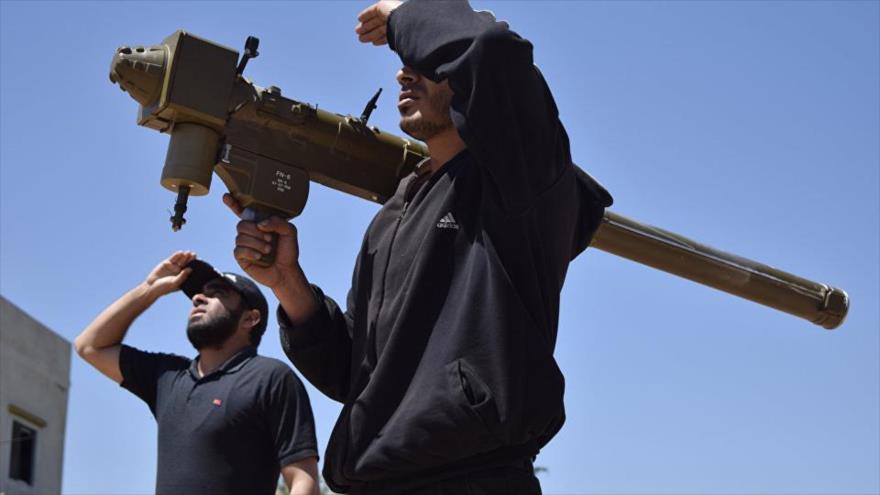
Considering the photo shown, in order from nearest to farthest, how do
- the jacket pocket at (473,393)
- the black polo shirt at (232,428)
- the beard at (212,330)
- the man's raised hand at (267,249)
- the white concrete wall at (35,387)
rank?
the jacket pocket at (473,393), the man's raised hand at (267,249), the black polo shirt at (232,428), the beard at (212,330), the white concrete wall at (35,387)

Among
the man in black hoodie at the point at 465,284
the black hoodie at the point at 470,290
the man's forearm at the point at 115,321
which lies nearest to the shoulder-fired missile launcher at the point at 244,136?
the man in black hoodie at the point at 465,284

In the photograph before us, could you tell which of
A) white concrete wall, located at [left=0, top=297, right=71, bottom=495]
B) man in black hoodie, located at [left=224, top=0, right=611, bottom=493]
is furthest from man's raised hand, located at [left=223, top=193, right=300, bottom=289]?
white concrete wall, located at [left=0, top=297, right=71, bottom=495]

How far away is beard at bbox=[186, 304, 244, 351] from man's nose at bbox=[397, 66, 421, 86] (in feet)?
5.96

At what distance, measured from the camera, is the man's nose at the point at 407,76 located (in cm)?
380

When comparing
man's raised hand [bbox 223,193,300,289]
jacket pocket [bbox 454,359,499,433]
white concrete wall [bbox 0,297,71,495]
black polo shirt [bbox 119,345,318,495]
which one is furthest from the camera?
white concrete wall [bbox 0,297,71,495]

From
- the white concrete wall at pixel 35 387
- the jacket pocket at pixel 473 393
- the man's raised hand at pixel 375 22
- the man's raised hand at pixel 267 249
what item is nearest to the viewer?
the jacket pocket at pixel 473 393

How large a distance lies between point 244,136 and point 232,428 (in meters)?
1.20

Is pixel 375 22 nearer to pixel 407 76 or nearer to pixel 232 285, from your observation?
pixel 407 76

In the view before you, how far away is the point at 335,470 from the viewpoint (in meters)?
3.55

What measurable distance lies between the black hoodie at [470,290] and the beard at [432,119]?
0.14 meters

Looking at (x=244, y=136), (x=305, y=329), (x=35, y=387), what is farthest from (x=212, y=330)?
(x=35, y=387)

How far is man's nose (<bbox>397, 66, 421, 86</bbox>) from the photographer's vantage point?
3.80 meters

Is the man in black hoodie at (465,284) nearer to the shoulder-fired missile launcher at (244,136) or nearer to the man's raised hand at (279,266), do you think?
the man's raised hand at (279,266)

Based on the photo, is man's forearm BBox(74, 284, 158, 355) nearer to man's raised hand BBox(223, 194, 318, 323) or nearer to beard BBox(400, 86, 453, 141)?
man's raised hand BBox(223, 194, 318, 323)
